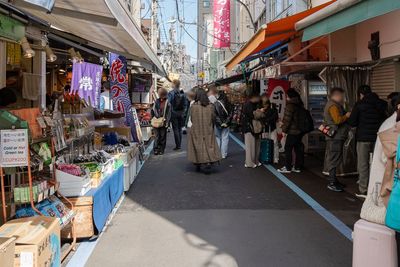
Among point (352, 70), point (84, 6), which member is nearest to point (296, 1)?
point (352, 70)

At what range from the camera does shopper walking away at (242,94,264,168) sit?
10.9m

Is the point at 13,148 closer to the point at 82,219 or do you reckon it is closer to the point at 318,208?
the point at 82,219

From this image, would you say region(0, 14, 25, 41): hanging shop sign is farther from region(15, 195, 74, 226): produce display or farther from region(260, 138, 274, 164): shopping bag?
region(260, 138, 274, 164): shopping bag

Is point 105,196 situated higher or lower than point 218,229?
higher

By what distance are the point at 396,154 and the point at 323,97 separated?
9545 mm

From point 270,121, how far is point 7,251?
8.59 metres

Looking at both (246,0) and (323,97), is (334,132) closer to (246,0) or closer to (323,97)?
(323,97)

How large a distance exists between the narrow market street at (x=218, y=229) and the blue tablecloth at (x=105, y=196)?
0.66 feet

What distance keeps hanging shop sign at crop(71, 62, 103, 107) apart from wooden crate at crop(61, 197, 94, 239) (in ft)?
13.9

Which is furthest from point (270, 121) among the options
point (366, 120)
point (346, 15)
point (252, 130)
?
point (346, 15)

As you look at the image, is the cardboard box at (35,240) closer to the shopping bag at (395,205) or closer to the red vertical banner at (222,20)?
the shopping bag at (395,205)

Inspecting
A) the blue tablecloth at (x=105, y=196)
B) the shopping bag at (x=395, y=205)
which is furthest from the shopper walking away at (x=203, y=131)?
the shopping bag at (x=395, y=205)

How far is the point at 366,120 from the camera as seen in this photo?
7.32 metres

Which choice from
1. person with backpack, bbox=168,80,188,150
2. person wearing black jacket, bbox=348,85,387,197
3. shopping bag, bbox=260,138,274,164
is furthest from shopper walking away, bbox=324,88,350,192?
person with backpack, bbox=168,80,188,150
